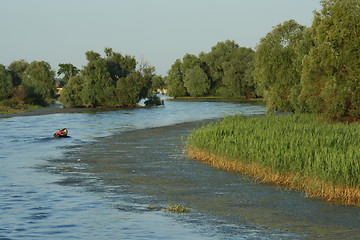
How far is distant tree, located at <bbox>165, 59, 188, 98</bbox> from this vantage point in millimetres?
184375

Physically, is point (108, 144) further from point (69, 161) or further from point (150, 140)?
point (69, 161)

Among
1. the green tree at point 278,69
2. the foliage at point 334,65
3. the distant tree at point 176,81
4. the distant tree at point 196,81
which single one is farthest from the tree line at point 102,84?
the foliage at point 334,65

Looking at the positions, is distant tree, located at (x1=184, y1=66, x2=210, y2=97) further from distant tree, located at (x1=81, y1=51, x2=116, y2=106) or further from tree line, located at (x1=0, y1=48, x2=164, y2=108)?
distant tree, located at (x1=81, y1=51, x2=116, y2=106)

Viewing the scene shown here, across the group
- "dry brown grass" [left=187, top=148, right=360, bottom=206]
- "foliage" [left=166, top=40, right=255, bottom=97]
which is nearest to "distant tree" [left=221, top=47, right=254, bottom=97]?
"foliage" [left=166, top=40, right=255, bottom=97]

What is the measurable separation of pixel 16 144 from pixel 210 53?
13548 centimetres

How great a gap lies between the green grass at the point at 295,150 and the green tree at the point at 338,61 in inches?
418

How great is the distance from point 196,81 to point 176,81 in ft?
44.5

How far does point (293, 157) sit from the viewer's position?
21750mm

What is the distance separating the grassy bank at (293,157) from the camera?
61.7ft

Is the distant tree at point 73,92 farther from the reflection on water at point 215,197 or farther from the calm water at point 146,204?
the calm water at point 146,204

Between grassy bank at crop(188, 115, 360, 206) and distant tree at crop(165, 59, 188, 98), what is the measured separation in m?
152

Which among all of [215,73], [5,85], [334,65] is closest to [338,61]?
[334,65]

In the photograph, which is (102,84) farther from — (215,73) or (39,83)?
(215,73)

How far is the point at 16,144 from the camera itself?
4306 cm
